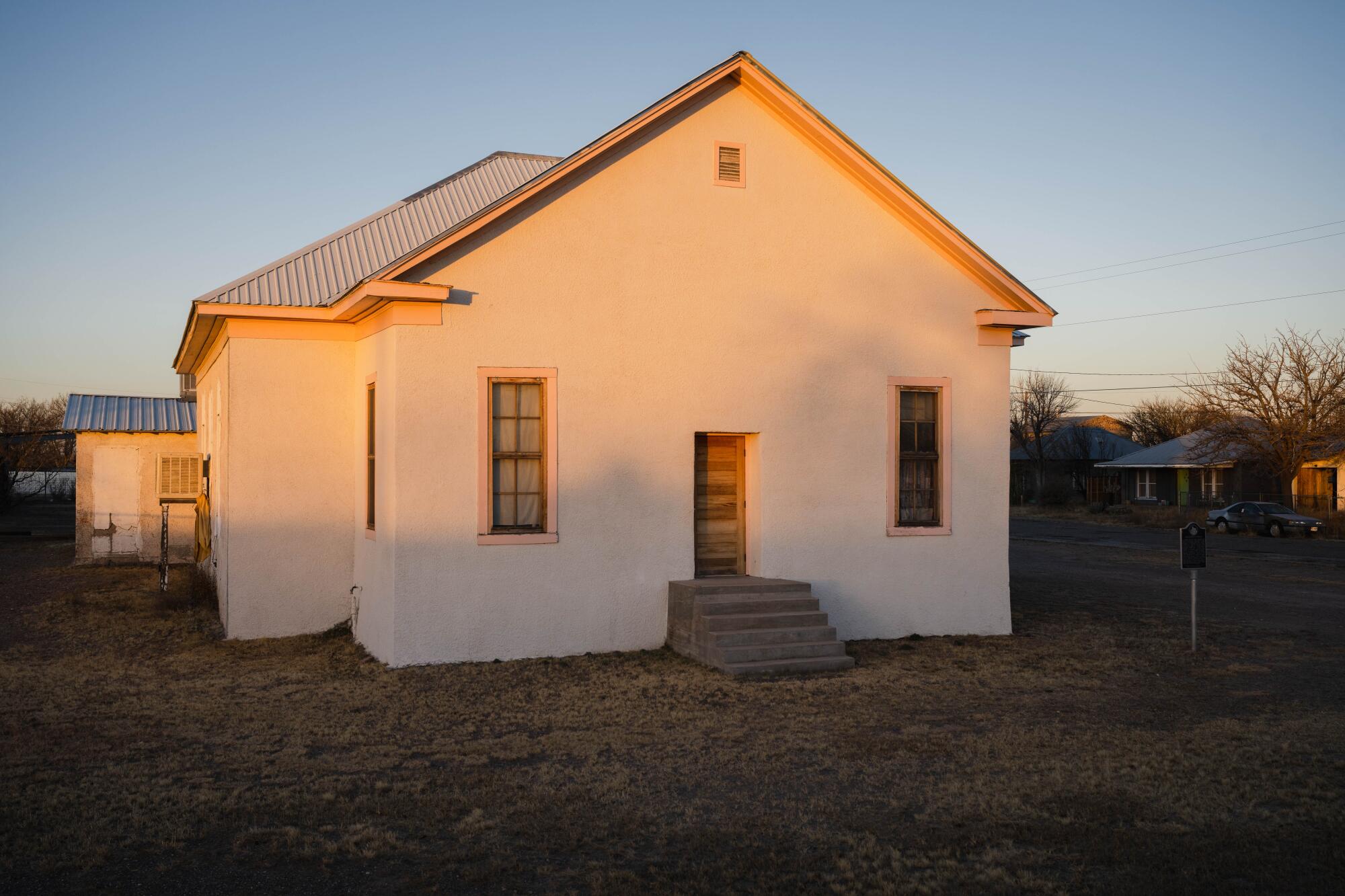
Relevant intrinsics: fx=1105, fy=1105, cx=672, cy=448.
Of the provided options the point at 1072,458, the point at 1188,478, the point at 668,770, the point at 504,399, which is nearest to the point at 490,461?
the point at 504,399

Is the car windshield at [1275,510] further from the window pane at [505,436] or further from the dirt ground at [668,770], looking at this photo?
the window pane at [505,436]

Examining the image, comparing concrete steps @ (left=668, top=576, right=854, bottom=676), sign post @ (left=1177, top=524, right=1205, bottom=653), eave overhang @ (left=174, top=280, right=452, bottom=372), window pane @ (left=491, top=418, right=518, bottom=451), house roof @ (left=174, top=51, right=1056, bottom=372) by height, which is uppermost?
house roof @ (left=174, top=51, right=1056, bottom=372)

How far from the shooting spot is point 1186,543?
40.0ft

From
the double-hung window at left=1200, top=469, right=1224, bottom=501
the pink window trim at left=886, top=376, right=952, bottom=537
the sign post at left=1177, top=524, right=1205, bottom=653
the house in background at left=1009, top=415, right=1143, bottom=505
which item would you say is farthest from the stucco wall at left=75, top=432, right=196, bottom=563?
the house in background at left=1009, top=415, right=1143, bottom=505

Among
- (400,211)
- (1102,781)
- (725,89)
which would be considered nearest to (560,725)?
(1102,781)

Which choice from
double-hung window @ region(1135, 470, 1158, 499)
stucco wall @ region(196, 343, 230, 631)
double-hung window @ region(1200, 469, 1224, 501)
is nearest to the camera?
stucco wall @ region(196, 343, 230, 631)

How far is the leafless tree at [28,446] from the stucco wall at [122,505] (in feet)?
35.6

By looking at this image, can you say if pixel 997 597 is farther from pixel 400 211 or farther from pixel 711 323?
pixel 400 211

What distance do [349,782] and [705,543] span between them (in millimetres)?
6143

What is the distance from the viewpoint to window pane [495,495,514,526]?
38.2 feet

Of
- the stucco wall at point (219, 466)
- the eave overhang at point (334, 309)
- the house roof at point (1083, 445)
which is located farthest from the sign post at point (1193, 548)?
the house roof at point (1083, 445)

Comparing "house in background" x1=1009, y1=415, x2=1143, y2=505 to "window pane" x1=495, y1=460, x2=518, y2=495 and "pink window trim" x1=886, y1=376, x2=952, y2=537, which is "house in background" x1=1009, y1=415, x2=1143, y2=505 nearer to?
"pink window trim" x1=886, y1=376, x2=952, y2=537

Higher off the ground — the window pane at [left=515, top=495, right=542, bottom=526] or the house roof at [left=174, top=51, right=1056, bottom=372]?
the house roof at [left=174, top=51, right=1056, bottom=372]

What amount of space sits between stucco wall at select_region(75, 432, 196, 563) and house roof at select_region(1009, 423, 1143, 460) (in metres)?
54.7
